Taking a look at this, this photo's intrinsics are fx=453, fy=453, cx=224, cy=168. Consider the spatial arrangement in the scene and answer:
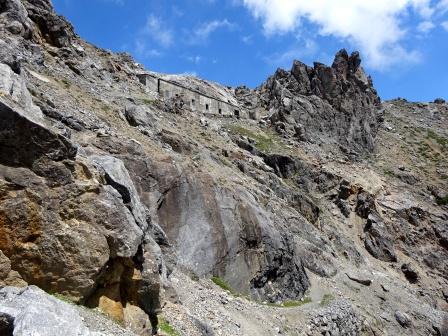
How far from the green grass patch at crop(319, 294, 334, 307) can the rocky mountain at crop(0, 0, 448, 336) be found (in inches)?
9.5

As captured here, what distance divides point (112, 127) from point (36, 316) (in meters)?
22.4

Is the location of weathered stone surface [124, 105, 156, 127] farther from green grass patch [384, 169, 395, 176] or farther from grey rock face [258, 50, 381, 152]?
green grass patch [384, 169, 395, 176]

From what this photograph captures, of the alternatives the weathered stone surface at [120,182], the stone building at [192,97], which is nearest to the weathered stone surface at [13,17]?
the stone building at [192,97]

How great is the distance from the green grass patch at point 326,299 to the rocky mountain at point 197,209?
0.79 feet

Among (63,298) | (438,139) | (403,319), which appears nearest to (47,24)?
(63,298)

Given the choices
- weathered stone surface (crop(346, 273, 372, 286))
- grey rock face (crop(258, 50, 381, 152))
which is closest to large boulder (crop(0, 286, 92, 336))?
weathered stone surface (crop(346, 273, 372, 286))

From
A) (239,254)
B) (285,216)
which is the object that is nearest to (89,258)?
(239,254)

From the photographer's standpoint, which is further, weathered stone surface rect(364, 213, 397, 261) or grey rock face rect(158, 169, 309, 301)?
weathered stone surface rect(364, 213, 397, 261)

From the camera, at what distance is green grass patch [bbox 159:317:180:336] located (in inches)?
609

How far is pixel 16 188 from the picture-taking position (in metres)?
12.3

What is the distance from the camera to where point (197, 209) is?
27156 millimetres

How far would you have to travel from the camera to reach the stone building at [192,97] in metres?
66.9

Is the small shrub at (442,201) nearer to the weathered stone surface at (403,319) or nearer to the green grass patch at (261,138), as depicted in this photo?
the green grass patch at (261,138)

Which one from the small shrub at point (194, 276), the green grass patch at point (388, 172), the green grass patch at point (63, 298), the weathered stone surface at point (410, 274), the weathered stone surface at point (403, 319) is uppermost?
the green grass patch at point (388, 172)
